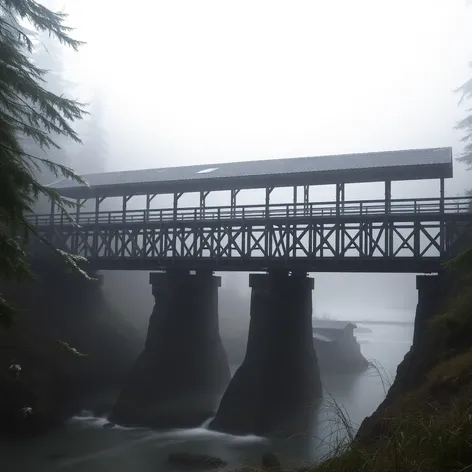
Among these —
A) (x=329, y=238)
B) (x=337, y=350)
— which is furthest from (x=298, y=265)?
(x=337, y=350)

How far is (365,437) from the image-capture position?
24.5 ft

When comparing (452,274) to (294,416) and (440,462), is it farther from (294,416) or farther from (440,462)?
(440,462)

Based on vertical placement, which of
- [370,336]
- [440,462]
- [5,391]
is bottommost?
[370,336]

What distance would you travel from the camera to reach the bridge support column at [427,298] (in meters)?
15.0

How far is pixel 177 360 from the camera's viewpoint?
1961 centimetres

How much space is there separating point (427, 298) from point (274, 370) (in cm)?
570

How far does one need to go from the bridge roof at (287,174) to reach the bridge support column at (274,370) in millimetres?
3920

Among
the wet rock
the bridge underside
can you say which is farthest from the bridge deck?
the wet rock

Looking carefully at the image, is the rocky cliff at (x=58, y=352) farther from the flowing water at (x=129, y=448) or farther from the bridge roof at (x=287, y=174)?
the bridge roof at (x=287, y=174)

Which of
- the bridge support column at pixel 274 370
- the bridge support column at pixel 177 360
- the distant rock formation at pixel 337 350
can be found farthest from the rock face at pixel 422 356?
the distant rock formation at pixel 337 350

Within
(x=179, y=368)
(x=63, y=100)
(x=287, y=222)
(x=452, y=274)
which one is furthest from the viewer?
(x=179, y=368)

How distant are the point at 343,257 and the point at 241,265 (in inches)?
151

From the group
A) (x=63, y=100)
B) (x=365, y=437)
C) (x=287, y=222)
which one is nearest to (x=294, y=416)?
(x=287, y=222)

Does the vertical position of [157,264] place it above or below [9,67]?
below
